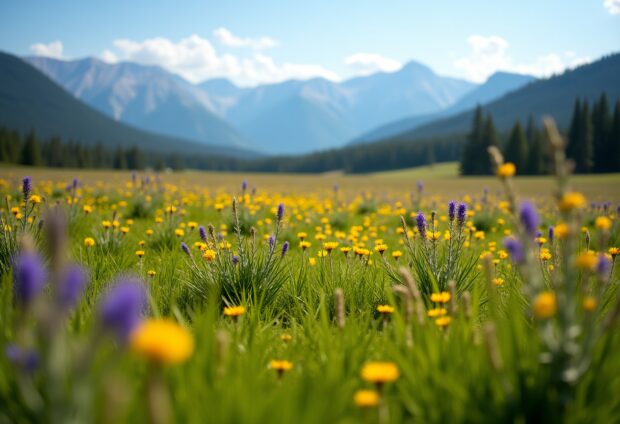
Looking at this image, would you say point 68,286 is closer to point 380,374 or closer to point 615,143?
point 380,374

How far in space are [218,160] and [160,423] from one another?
202m

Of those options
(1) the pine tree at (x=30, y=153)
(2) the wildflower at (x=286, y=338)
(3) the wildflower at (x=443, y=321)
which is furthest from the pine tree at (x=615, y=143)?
(1) the pine tree at (x=30, y=153)

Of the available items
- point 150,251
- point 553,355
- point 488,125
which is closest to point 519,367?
point 553,355

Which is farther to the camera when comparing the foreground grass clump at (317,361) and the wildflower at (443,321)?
the wildflower at (443,321)

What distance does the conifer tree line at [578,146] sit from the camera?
70.2 m

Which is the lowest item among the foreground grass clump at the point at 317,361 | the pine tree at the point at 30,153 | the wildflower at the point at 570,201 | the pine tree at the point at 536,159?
the foreground grass clump at the point at 317,361

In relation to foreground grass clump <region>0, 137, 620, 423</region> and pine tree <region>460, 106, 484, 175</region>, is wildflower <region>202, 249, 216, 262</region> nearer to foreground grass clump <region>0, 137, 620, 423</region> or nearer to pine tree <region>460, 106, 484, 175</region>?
foreground grass clump <region>0, 137, 620, 423</region>

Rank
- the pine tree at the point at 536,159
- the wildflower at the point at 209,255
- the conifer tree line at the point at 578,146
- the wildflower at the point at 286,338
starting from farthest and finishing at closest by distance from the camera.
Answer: the pine tree at the point at 536,159 → the conifer tree line at the point at 578,146 → the wildflower at the point at 209,255 → the wildflower at the point at 286,338

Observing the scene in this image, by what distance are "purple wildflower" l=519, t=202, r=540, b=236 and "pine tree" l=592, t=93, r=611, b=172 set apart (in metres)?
86.0

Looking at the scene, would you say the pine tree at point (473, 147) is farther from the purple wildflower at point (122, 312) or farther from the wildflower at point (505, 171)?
the purple wildflower at point (122, 312)

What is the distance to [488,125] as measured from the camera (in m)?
77.6

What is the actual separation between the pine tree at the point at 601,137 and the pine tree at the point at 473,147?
19.0 m

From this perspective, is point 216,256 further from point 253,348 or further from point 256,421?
point 256,421

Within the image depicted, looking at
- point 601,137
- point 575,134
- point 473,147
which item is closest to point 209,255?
point 473,147
